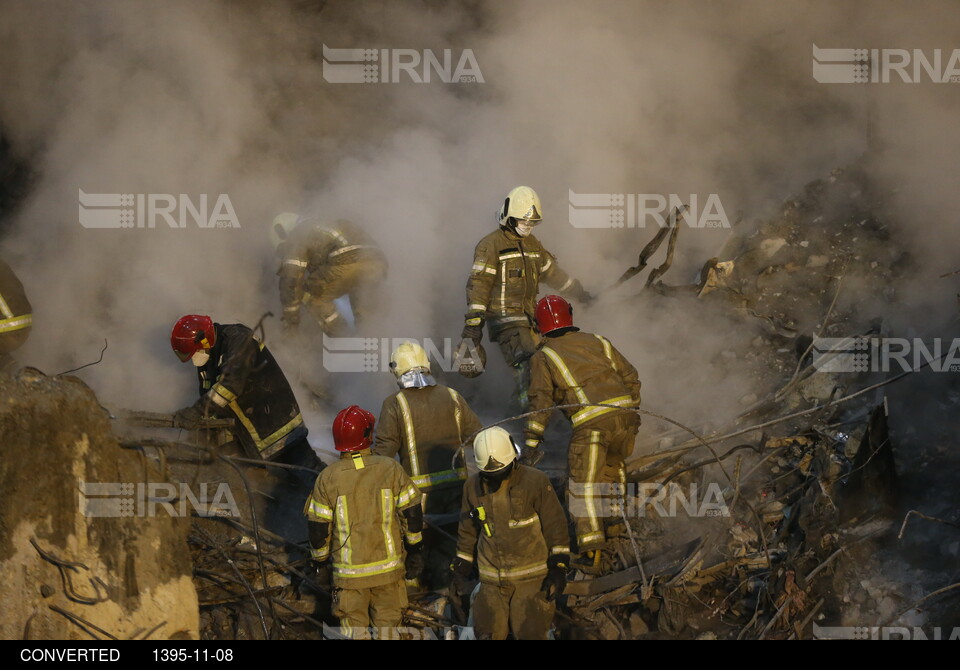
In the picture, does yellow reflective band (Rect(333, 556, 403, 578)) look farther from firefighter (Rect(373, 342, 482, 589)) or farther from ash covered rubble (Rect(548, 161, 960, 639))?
ash covered rubble (Rect(548, 161, 960, 639))

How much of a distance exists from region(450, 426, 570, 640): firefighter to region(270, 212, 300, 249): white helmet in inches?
166

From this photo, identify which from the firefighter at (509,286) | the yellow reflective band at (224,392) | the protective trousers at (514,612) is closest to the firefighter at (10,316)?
the yellow reflective band at (224,392)

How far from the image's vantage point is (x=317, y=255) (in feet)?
32.2

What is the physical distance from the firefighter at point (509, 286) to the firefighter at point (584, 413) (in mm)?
1100

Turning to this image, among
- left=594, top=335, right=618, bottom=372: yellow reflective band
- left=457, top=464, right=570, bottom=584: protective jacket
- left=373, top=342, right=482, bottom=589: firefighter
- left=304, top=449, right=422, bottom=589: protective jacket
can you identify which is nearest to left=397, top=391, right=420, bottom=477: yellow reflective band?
left=373, top=342, right=482, bottom=589: firefighter

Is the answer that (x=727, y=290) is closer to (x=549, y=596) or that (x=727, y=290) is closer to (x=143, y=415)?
(x=549, y=596)

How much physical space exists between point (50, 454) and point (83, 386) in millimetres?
439

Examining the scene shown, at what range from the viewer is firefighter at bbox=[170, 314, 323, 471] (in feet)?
24.6

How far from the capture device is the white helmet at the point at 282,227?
32.5ft

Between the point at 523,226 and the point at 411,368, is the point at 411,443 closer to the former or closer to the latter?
the point at 411,368

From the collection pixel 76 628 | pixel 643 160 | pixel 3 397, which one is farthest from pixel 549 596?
pixel 643 160

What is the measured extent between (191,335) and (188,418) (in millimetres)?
586

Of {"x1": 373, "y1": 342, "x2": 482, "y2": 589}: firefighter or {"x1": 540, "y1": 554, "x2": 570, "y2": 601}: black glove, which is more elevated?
{"x1": 373, "y1": 342, "x2": 482, "y2": 589}: firefighter

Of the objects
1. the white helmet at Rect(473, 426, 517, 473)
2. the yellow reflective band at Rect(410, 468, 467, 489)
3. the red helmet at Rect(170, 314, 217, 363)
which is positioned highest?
the red helmet at Rect(170, 314, 217, 363)
